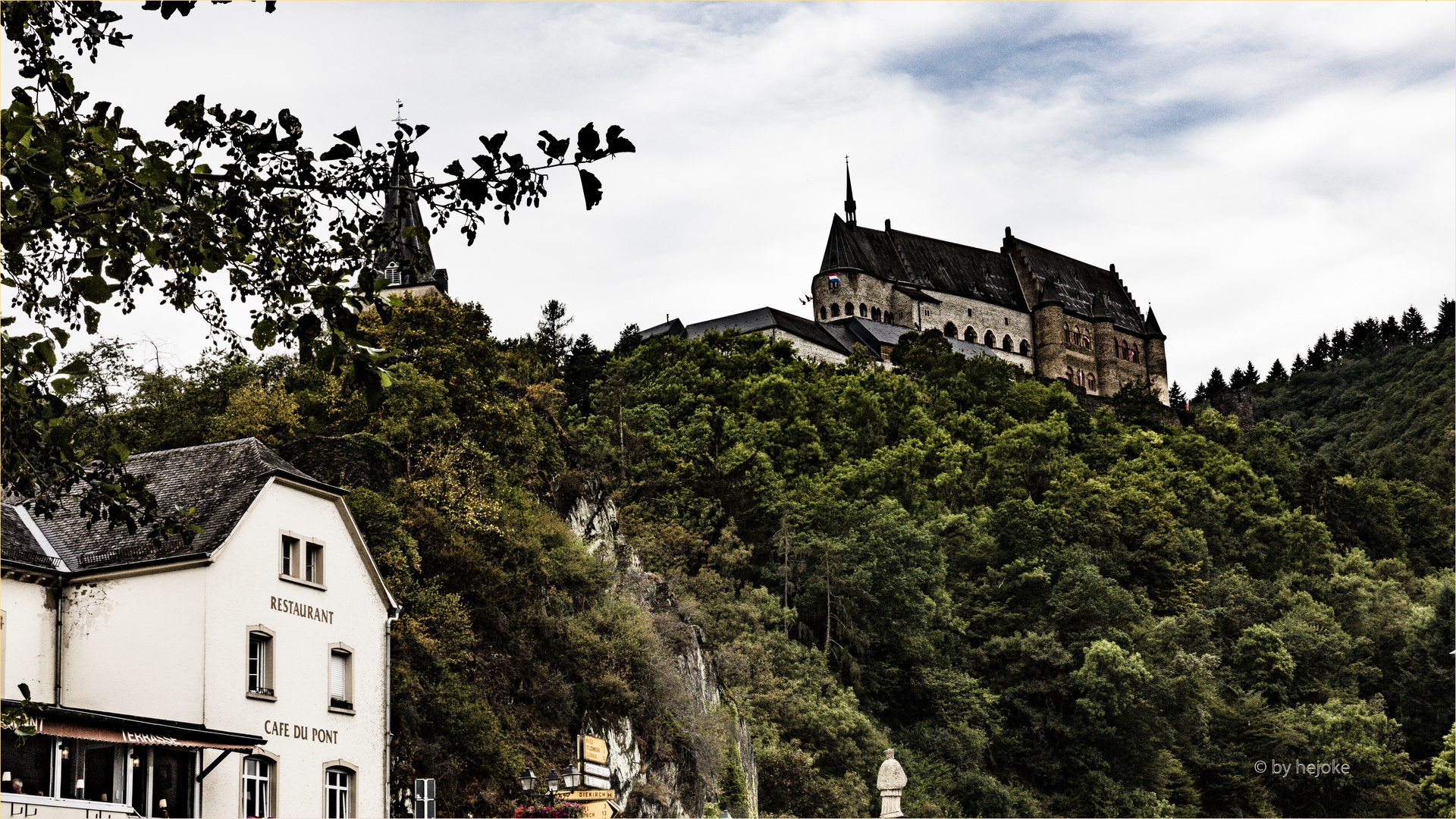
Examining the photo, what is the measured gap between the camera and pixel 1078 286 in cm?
14512

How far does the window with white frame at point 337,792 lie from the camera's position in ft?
85.9

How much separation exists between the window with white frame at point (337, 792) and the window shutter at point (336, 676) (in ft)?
4.11

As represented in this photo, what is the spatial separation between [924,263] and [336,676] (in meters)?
110

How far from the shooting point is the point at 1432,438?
380 ft

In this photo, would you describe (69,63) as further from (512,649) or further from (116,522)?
(512,649)

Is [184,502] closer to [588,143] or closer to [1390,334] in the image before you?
[588,143]

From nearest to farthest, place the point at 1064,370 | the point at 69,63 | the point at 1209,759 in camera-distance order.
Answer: the point at 69,63 → the point at 1209,759 → the point at 1064,370

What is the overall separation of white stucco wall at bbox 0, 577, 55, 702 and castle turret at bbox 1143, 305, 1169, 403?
12520 centimetres

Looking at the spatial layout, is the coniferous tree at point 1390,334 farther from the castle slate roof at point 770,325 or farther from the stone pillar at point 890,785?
the stone pillar at point 890,785

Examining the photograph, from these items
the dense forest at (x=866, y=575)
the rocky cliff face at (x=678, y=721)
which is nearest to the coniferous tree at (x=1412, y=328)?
the dense forest at (x=866, y=575)

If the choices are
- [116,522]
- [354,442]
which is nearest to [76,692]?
[354,442]

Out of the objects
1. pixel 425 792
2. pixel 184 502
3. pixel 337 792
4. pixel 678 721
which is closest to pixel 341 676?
pixel 337 792

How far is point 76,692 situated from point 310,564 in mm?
4303

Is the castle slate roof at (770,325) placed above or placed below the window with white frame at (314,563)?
above
